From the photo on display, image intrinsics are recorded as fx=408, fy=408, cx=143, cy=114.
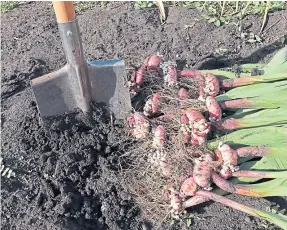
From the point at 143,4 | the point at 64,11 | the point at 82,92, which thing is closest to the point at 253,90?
the point at 82,92

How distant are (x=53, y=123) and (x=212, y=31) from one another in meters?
1.42

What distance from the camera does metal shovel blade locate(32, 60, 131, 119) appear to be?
2148 mm

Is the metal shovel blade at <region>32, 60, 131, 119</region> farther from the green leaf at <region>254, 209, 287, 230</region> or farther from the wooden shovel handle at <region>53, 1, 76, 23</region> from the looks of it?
the green leaf at <region>254, 209, 287, 230</region>

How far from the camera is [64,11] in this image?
191 centimetres

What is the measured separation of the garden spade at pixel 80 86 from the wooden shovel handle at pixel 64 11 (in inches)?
Result: 4.0

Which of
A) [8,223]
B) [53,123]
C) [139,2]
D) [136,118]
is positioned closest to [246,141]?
[136,118]

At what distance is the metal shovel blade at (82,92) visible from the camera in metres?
2.15

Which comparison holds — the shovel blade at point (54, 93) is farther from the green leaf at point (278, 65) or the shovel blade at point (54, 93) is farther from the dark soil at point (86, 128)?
the green leaf at point (278, 65)

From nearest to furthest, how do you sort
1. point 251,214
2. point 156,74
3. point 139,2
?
point 251,214 < point 156,74 < point 139,2

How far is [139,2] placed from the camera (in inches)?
129

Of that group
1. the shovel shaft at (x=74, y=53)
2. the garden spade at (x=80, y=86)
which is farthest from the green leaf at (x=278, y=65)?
the shovel shaft at (x=74, y=53)

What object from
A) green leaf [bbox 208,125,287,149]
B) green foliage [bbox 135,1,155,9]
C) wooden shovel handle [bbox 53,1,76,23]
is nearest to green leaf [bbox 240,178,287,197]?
green leaf [bbox 208,125,287,149]

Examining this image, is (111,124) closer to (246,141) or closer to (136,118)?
(136,118)

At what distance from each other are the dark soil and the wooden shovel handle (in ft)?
1.78
